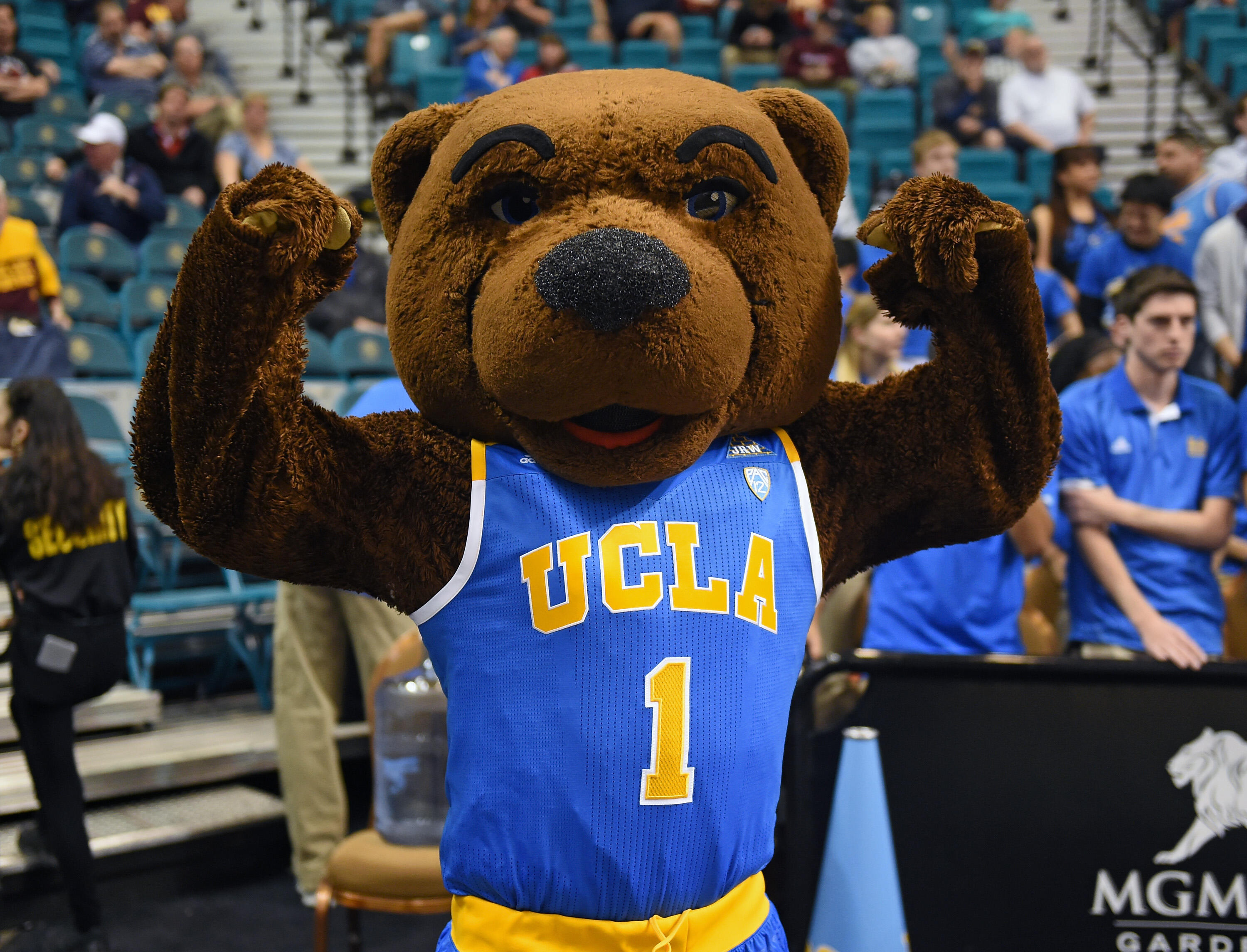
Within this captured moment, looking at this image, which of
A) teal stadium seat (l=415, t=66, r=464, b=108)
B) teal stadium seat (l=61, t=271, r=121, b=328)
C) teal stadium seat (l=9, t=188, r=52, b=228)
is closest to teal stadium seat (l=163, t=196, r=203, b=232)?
teal stadium seat (l=9, t=188, r=52, b=228)

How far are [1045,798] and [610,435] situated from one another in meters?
1.64

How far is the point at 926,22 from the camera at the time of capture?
10547 millimetres

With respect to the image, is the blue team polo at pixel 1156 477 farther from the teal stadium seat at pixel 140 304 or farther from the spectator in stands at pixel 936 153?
the teal stadium seat at pixel 140 304

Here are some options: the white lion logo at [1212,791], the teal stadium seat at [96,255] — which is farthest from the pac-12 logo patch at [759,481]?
the teal stadium seat at [96,255]

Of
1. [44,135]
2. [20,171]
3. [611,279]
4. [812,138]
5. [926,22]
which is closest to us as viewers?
[611,279]

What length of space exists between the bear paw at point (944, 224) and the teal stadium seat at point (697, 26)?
9328 millimetres

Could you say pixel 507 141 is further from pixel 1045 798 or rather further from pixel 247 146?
pixel 247 146

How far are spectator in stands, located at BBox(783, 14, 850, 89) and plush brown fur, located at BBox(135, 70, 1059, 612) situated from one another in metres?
8.11

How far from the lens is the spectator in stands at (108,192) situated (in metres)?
6.86

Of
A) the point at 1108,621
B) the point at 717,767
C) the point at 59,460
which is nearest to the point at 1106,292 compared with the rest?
the point at 1108,621

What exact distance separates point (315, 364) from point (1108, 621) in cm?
443

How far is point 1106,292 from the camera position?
5.51 m

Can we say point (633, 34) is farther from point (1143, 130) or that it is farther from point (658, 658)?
point (658, 658)

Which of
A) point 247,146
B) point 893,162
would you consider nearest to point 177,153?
point 247,146
